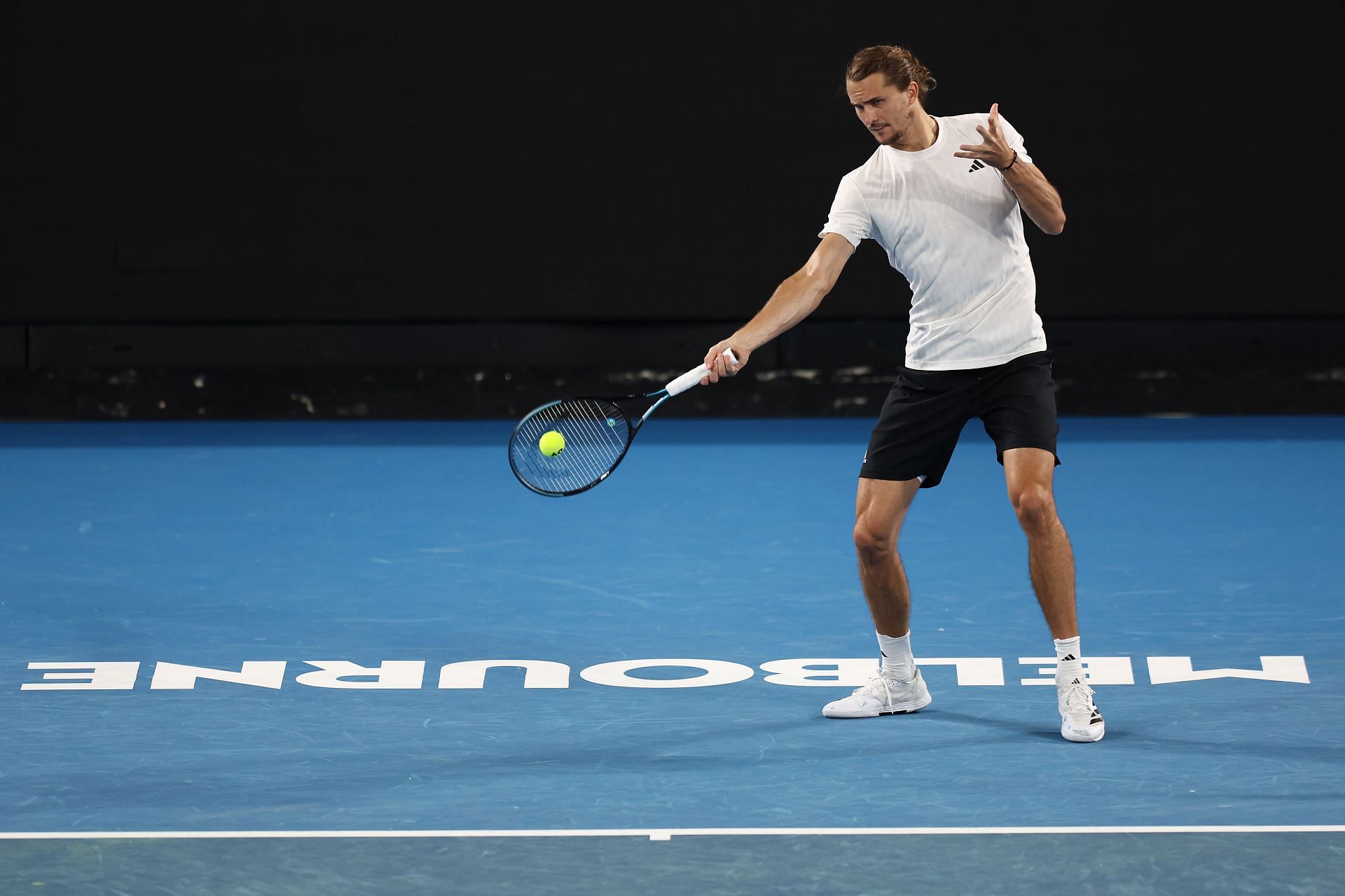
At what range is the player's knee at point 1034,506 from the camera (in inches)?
174

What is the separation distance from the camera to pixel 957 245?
458 centimetres

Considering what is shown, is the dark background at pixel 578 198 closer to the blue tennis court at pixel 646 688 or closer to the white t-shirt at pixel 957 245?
the blue tennis court at pixel 646 688

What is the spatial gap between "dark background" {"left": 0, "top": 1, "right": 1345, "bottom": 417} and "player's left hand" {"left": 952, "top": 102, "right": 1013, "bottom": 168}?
19.1 ft

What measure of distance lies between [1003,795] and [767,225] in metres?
6.62

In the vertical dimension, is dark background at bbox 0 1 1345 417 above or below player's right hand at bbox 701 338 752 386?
above

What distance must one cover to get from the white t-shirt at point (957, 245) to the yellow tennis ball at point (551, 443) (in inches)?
37.1

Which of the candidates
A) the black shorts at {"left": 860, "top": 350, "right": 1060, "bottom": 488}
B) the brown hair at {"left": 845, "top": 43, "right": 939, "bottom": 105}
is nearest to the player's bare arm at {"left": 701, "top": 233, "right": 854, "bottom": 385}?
the black shorts at {"left": 860, "top": 350, "right": 1060, "bottom": 488}

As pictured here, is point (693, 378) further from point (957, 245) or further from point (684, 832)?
point (684, 832)

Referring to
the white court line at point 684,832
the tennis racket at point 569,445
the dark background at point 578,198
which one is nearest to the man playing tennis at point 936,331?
the tennis racket at point 569,445

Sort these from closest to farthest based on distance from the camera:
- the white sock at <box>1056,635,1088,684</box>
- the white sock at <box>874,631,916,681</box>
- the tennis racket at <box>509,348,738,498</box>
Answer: the white sock at <box>1056,635,1088,684</box> < the white sock at <box>874,631,916,681</box> < the tennis racket at <box>509,348,738,498</box>

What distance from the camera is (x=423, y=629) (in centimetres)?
561

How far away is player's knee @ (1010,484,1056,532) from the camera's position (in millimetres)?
4418

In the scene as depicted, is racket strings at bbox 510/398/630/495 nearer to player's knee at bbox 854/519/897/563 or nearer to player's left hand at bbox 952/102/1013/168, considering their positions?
player's knee at bbox 854/519/897/563

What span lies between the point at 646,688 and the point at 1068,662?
3.53ft
